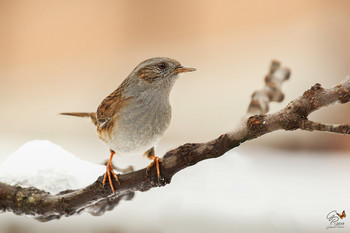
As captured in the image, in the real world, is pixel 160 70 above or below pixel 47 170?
above

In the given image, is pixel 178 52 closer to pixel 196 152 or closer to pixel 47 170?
pixel 47 170

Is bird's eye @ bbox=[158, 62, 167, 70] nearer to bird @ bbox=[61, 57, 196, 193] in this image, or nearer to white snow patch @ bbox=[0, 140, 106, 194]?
bird @ bbox=[61, 57, 196, 193]

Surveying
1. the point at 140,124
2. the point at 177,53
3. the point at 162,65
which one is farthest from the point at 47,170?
the point at 177,53

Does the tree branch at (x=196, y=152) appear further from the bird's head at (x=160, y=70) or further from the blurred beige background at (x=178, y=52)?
the blurred beige background at (x=178, y=52)

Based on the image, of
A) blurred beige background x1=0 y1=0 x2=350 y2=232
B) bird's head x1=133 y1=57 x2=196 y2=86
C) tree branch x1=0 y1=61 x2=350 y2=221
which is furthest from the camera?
blurred beige background x1=0 y1=0 x2=350 y2=232

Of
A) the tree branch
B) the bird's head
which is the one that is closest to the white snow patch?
the tree branch

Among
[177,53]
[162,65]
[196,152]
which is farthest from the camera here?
[177,53]

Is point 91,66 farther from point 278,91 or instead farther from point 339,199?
point 278,91
